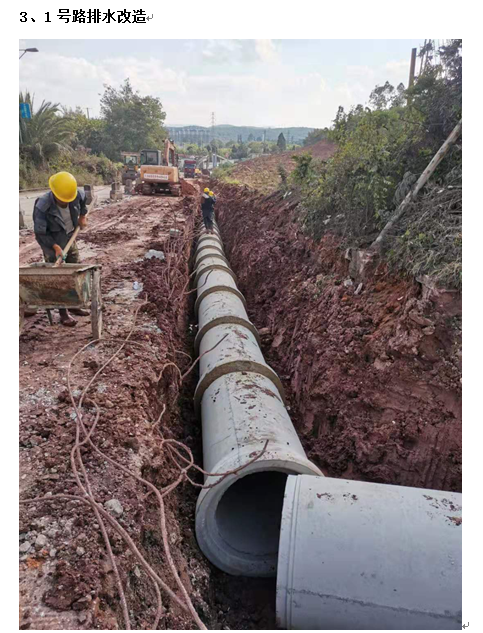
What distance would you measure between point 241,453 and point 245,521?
109 cm

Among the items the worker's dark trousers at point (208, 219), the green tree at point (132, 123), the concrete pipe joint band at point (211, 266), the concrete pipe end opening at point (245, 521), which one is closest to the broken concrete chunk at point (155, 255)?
the concrete pipe joint band at point (211, 266)

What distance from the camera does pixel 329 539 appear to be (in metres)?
2.62

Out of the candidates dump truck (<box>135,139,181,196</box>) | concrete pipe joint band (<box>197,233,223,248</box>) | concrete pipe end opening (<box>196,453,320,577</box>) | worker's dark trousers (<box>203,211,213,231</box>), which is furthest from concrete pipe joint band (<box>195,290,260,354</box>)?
dump truck (<box>135,139,181,196</box>)

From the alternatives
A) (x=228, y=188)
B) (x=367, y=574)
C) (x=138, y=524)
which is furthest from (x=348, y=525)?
(x=228, y=188)

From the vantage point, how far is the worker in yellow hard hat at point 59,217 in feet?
15.1

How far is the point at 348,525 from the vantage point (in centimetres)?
265

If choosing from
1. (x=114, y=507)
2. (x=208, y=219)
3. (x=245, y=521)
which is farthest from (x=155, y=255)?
(x=114, y=507)

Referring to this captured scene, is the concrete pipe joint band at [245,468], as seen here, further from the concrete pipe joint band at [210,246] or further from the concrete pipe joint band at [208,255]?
the concrete pipe joint band at [210,246]

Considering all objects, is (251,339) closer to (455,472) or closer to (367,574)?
(455,472)

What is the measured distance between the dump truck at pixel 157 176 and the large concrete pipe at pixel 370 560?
17.8 m

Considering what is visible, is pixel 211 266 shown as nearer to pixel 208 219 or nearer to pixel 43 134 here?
pixel 208 219

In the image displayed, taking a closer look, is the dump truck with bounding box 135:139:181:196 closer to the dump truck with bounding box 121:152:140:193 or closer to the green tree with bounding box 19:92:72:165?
the dump truck with bounding box 121:152:140:193

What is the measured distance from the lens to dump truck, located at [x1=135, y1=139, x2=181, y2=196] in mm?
18438

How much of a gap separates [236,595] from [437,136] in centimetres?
599
